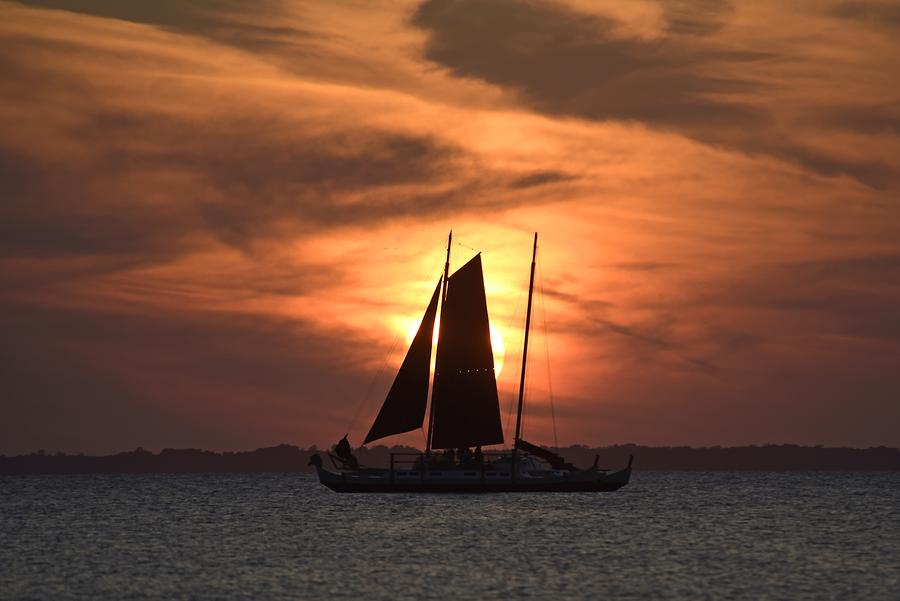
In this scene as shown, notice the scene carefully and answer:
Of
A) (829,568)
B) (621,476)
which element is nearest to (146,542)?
(829,568)

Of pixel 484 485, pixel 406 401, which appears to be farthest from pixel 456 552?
pixel 484 485

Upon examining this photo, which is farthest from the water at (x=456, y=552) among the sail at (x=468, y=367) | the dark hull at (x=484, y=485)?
the sail at (x=468, y=367)

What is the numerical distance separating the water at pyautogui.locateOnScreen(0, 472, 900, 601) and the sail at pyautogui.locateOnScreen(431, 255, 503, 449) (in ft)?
26.8

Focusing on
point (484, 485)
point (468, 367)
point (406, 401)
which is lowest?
point (484, 485)

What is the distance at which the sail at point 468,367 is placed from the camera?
403 feet

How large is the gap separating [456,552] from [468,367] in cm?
4111

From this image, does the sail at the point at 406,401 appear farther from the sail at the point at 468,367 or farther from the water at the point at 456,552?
the water at the point at 456,552

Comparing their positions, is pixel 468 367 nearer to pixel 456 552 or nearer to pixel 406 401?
pixel 406 401

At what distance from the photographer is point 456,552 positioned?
83.8 meters

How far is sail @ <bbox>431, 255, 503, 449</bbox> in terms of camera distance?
12294 centimetres

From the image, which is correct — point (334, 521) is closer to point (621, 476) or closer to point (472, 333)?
point (472, 333)

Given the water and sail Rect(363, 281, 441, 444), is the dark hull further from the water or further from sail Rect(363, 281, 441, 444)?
sail Rect(363, 281, 441, 444)

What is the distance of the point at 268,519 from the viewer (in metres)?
127

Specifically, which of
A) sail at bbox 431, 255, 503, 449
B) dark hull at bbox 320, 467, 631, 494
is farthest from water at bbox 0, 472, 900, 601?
sail at bbox 431, 255, 503, 449
